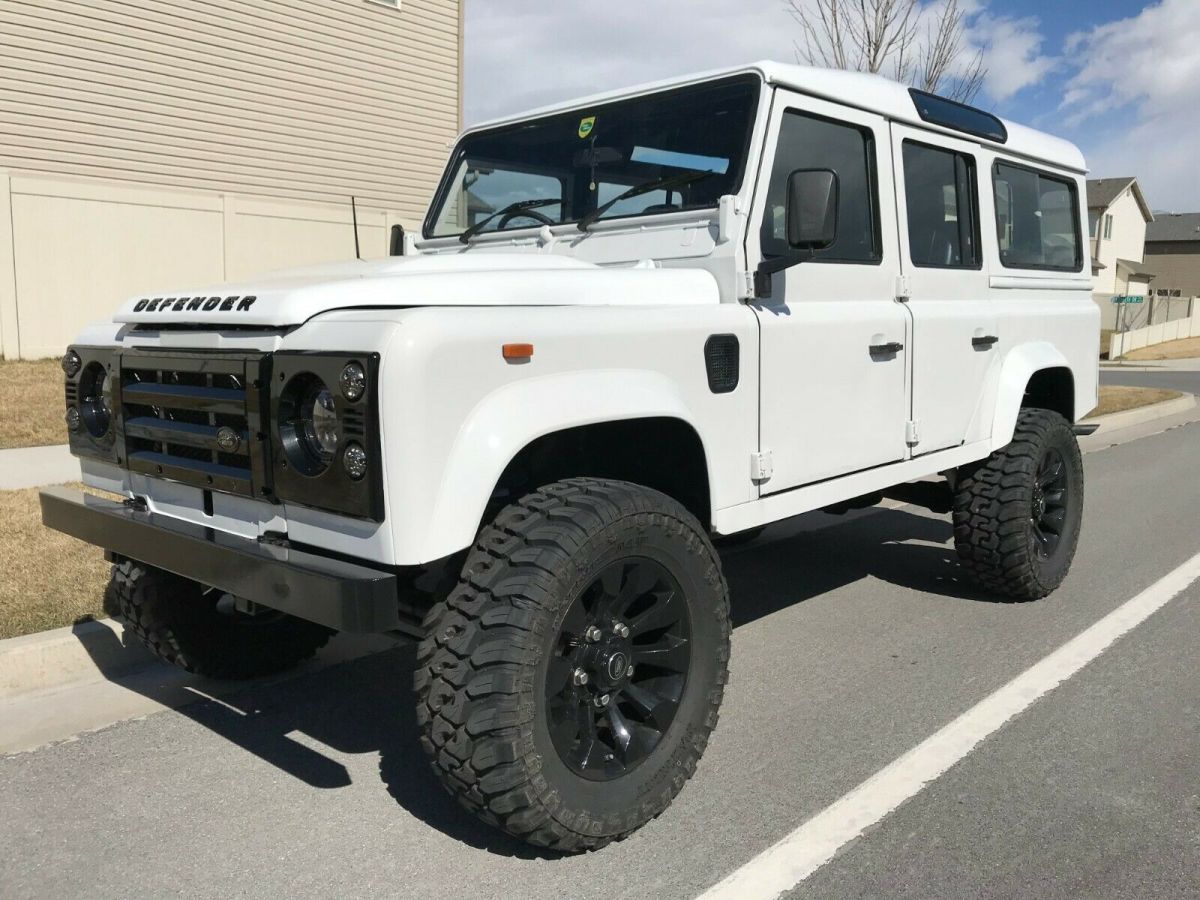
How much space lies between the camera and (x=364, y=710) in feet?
12.9

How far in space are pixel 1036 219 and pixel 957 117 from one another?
999 millimetres

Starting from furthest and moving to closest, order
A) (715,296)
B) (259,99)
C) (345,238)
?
1. (345,238)
2. (259,99)
3. (715,296)

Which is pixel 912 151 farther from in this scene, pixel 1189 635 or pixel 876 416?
pixel 1189 635

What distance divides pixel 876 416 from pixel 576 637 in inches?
69.7

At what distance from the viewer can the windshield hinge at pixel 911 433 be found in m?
4.29

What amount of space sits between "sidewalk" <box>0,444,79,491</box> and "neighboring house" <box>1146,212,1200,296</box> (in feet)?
215

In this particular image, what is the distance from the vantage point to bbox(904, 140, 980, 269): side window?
14.5 feet

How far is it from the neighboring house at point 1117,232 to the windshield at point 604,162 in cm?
4776

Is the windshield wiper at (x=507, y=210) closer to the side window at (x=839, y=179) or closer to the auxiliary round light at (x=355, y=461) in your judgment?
the side window at (x=839, y=179)

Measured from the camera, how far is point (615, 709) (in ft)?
9.97

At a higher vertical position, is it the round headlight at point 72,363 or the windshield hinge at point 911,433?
the round headlight at point 72,363

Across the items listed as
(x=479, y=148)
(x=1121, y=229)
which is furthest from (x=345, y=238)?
(x=1121, y=229)

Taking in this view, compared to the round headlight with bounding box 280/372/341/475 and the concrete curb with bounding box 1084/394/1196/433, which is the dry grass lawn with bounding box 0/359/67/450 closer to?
the round headlight with bounding box 280/372/341/475

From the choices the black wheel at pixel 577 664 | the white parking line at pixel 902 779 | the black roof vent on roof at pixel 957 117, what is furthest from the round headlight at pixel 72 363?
the black roof vent on roof at pixel 957 117
